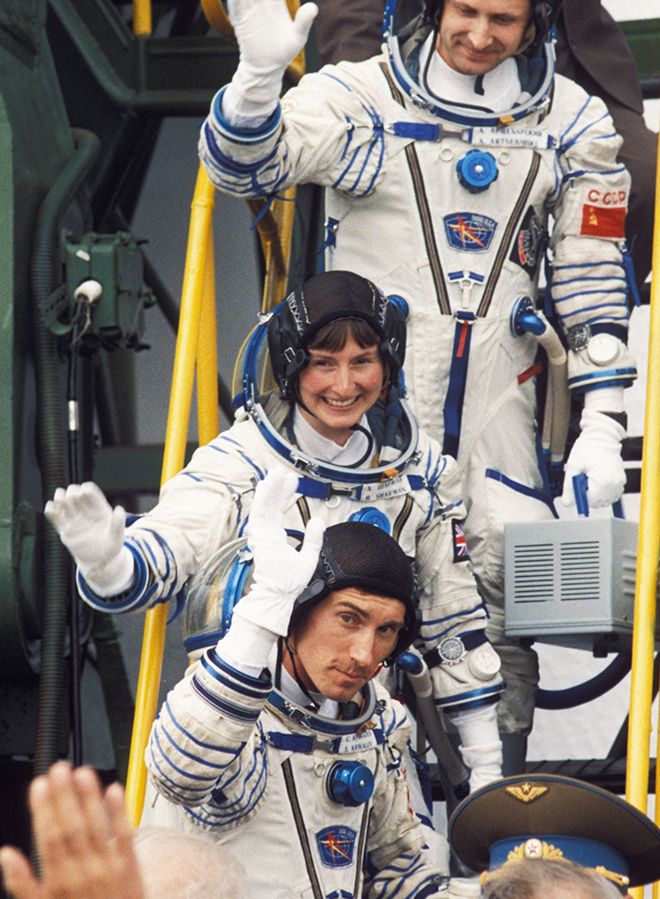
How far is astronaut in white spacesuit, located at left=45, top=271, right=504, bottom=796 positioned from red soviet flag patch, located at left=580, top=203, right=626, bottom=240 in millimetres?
652

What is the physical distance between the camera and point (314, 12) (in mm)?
4270

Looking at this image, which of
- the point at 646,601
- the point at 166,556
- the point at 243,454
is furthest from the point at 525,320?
the point at 166,556

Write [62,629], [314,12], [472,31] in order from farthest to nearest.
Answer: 1. [62,629]
2. [472,31]
3. [314,12]

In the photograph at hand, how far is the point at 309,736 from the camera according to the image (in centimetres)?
Result: 380

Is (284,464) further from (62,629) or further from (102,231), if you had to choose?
(102,231)

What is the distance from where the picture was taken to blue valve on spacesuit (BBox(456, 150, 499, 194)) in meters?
4.78

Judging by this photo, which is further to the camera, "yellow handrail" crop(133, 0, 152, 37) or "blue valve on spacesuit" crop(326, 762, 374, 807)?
"yellow handrail" crop(133, 0, 152, 37)

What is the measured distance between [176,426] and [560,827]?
1699 mm

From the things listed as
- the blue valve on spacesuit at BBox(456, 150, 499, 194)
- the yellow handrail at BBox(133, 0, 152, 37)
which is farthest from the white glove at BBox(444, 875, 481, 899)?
the yellow handrail at BBox(133, 0, 152, 37)

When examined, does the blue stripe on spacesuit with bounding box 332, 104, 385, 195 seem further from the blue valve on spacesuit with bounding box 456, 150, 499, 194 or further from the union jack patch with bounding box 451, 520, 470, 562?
the union jack patch with bounding box 451, 520, 470, 562

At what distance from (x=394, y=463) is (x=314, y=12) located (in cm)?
90

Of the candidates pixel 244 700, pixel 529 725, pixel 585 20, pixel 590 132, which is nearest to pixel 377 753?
pixel 244 700

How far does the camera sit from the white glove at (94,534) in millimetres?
3752

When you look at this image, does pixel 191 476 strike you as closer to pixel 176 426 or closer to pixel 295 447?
pixel 295 447
